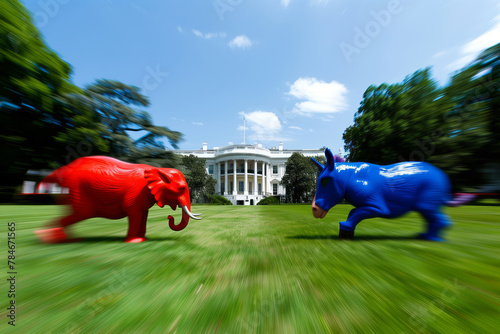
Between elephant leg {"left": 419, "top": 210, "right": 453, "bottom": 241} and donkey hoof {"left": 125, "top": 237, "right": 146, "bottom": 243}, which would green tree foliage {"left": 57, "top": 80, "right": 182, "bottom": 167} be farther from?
elephant leg {"left": 419, "top": 210, "right": 453, "bottom": 241}

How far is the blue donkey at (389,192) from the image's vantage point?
4008 mm

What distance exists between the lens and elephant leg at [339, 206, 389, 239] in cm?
400

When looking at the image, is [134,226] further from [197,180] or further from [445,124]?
[197,180]

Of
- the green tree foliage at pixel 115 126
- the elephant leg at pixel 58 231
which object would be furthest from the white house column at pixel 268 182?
the elephant leg at pixel 58 231

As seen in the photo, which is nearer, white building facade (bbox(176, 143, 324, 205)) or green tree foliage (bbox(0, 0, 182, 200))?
green tree foliage (bbox(0, 0, 182, 200))

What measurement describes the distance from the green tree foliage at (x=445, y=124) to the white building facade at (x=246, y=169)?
41.8 metres

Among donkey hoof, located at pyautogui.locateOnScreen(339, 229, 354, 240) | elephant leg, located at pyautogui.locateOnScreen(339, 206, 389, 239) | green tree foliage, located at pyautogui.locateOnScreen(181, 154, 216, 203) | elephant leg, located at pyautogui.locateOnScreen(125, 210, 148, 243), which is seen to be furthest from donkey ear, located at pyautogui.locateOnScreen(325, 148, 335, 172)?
green tree foliage, located at pyautogui.locateOnScreen(181, 154, 216, 203)

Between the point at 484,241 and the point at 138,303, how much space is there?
5.61 m

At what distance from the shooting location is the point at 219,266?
2525mm

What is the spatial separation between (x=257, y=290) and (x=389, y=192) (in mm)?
3407

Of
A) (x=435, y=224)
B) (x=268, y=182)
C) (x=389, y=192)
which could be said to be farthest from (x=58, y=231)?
(x=268, y=182)

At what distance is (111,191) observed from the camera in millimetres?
3943

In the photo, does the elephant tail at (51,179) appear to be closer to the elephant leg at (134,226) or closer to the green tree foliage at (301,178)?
the elephant leg at (134,226)

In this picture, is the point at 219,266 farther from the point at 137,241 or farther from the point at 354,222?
the point at 354,222
